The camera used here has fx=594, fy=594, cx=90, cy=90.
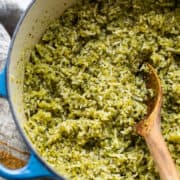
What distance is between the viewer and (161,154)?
1879 millimetres

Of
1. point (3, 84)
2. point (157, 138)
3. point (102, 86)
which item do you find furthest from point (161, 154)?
point (3, 84)

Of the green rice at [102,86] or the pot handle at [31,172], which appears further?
the green rice at [102,86]

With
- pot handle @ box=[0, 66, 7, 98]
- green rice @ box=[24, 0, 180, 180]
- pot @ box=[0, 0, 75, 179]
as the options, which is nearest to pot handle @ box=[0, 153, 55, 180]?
pot @ box=[0, 0, 75, 179]

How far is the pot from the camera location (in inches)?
72.2

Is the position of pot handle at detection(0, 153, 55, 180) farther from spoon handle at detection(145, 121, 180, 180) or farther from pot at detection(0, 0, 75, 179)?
spoon handle at detection(145, 121, 180, 180)

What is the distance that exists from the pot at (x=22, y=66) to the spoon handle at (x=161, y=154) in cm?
32

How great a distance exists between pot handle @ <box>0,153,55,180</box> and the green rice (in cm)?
11

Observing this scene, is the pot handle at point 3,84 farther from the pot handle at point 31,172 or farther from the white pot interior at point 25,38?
the pot handle at point 31,172

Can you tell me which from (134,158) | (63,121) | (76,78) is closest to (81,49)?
(76,78)

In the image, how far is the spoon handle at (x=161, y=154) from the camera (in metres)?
1.86

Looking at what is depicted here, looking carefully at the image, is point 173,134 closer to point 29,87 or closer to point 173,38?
point 173,38

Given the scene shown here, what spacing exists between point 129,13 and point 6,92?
541mm

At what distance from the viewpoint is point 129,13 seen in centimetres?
212

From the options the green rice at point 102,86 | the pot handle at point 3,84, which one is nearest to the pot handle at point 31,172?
the green rice at point 102,86
